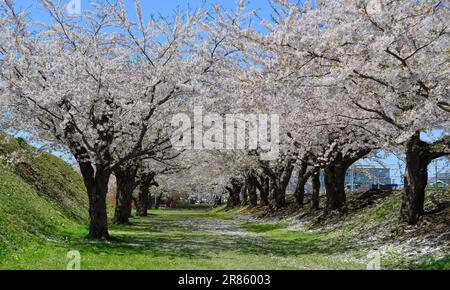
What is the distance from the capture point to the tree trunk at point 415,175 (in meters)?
18.1

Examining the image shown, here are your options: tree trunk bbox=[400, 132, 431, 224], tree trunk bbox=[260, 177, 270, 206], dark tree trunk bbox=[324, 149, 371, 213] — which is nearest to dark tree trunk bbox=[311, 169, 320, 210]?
dark tree trunk bbox=[324, 149, 371, 213]

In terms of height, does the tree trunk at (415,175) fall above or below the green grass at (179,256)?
above

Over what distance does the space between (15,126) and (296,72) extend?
1240cm

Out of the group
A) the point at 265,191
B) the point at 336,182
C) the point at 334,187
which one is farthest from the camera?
the point at 265,191

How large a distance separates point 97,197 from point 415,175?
12.4 meters

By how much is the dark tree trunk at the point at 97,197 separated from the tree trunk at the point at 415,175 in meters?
11.8

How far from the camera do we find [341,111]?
58.0 ft

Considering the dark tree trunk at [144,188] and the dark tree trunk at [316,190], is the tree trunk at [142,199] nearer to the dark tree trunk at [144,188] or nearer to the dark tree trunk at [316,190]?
the dark tree trunk at [144,188]

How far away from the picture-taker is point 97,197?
790 inches

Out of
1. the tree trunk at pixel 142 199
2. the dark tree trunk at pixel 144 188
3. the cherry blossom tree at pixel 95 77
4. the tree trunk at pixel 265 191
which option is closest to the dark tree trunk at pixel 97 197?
the cherry blossom tree at pixel 95 77

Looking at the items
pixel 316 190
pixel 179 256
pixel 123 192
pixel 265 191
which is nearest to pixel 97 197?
pixel 179 256

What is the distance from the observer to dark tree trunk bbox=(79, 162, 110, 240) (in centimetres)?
2009

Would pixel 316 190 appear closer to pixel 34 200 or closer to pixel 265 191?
pixel 34 200
